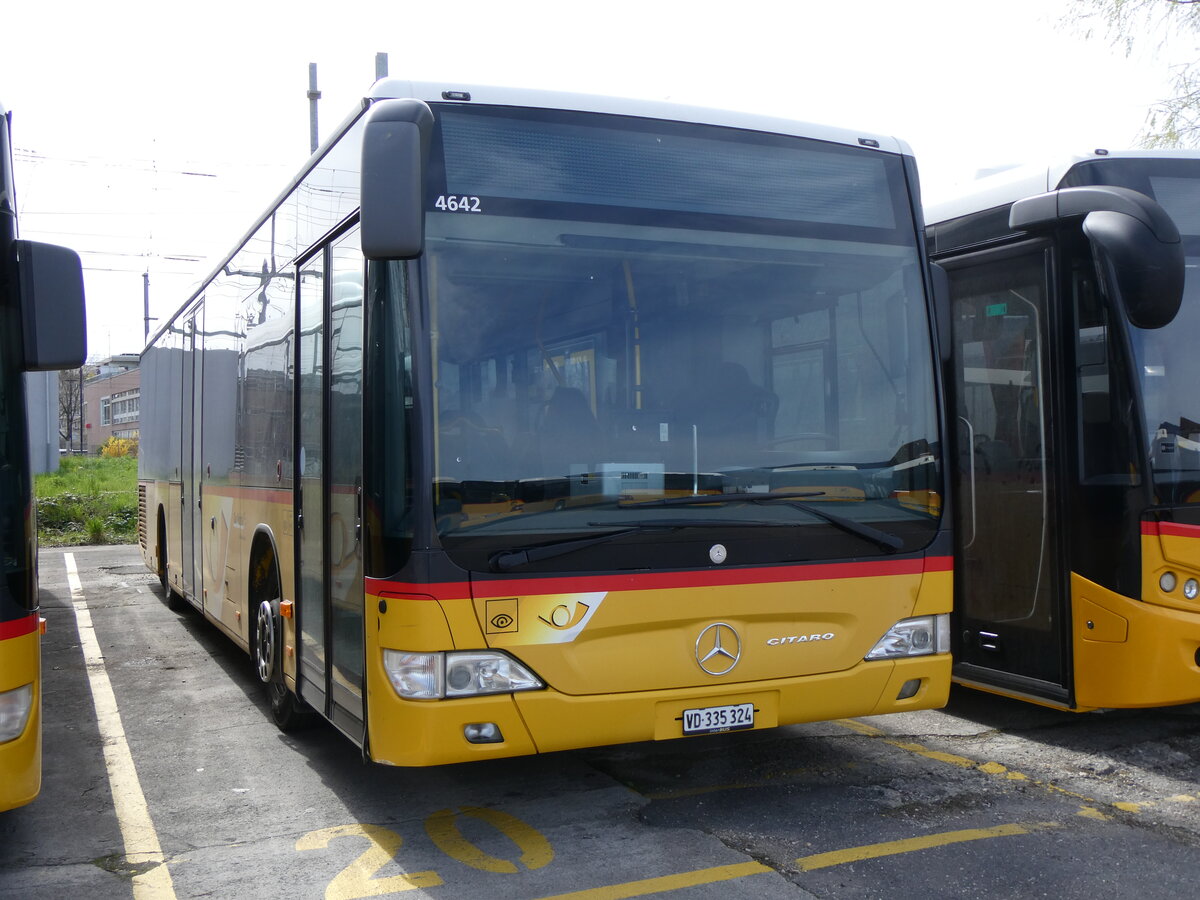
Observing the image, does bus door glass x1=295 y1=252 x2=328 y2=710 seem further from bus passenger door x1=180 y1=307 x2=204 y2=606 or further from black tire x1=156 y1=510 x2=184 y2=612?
black tire x1=156 y1=510 x2=184 y2=612

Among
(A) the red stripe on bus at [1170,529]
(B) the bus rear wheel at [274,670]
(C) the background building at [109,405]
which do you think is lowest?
(B) the bus rear wheel at [274,670]

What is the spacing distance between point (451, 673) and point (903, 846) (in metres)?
1.98

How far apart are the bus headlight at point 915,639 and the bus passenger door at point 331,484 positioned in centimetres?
231

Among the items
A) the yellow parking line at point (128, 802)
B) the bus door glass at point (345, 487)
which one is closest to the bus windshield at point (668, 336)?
the bus door glass at point (345, 487)

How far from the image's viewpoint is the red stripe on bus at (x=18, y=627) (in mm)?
4043

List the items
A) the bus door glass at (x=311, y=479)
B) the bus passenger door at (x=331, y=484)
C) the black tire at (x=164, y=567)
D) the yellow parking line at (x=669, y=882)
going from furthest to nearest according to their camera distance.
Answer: the black tire at (x=164, y=567)
the bus door glass at (x=311, y=479)
the bus passenger door at (x=331, y=484)
the yellow parking line at (x=669, y=882)

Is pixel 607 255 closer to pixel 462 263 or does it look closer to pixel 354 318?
pixel 462 263

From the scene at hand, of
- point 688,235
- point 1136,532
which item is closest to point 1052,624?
point 1136,532

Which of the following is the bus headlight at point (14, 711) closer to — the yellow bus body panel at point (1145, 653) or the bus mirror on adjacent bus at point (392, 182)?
the bus mirror on adjacent bus at point (392, 182)

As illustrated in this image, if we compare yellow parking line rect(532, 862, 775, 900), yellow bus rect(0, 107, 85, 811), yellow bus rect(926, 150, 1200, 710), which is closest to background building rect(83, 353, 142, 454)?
yellow bus rect(926, 150, 1200, 710)

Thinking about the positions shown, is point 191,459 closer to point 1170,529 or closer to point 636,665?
point 636,665

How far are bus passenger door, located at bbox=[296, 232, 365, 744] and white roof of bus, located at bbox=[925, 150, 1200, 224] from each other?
3.74m

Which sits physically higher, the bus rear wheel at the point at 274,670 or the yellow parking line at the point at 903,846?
the bus rear wheel at the point at 274,670

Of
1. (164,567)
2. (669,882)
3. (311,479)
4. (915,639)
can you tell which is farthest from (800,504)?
(164,567)
